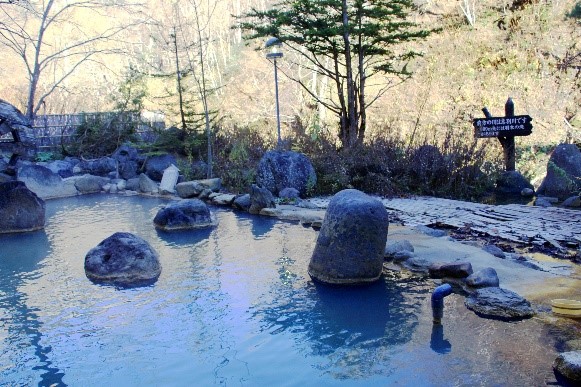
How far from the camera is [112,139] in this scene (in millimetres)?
16234

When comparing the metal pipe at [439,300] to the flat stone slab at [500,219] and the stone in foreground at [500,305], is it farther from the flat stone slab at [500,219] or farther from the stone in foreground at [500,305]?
the flat stone slab at [500,219]

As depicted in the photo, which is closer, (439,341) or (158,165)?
(439,341)

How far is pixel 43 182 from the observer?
12539 millimetres

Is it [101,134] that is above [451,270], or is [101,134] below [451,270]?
above

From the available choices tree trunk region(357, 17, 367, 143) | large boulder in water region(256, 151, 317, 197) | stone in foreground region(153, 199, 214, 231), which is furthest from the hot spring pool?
tree trunk region(357, 17, 367, 143)

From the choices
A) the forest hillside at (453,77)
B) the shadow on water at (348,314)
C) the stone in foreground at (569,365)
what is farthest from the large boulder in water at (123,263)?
the forest hillside at (453,77)

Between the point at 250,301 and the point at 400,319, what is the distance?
1418mm

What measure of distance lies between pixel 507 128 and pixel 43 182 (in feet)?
33.7

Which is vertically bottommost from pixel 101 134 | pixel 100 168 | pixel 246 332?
pixel 246 332

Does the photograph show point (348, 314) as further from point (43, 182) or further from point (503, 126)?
point (43, 182)

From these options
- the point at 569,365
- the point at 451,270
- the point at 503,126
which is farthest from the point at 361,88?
the point at 569,365

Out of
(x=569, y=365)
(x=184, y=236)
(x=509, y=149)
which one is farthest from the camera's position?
(x=509, y=149)

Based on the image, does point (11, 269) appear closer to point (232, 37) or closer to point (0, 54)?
point (0, 54)

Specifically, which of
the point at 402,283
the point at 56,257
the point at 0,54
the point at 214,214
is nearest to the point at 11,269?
the point at 56,257
